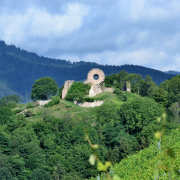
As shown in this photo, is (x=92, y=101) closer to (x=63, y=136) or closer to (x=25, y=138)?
(x=63, y=136)

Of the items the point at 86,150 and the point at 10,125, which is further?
the point at 10,125

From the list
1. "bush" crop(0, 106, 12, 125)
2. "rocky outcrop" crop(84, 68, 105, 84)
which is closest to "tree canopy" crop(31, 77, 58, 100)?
"rocky outcrop" crop(84, 68, 105, 84)

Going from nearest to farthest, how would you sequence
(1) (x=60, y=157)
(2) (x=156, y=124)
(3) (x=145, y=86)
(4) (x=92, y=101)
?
1. (1) (x=60, y=157)
2. (2) (x=156, y=124)
3. (4) (x=92, y=101)
4. (3) (x=145, y=86)

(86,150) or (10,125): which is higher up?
(10,125)

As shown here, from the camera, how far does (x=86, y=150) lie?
33.6m

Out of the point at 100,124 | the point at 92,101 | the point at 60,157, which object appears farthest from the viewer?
the point at 92,101

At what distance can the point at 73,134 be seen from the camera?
122 feet

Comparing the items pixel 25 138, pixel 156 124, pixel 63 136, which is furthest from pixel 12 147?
pixel 156 124

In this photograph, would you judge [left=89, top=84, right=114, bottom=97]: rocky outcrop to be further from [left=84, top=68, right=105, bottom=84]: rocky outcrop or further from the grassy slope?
the grassy slope

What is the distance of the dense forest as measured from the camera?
31.8 metres

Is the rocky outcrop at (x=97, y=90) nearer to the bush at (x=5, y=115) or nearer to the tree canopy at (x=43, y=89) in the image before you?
the bush at (x=5, y=115)

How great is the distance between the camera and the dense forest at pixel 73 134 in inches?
1252

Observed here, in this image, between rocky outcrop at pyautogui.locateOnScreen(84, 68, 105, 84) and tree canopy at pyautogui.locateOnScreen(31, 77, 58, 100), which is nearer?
rocky outcrop at pyautogui.locateOnScreen(84, 68, 105, 84)

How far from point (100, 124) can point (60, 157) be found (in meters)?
8.23
